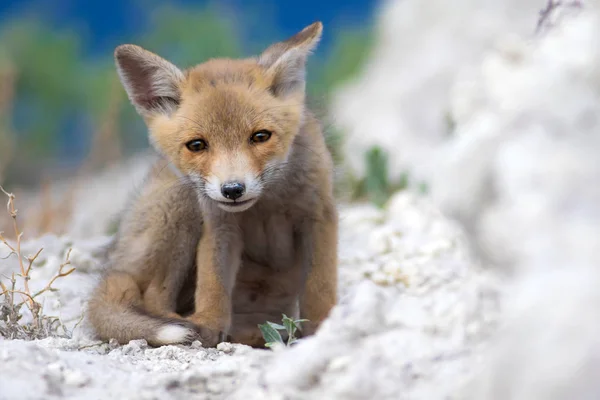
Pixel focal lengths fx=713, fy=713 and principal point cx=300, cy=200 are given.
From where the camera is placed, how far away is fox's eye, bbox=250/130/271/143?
3057 mm

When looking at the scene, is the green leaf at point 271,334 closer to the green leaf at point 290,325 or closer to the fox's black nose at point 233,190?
the green leaf at point 290,325

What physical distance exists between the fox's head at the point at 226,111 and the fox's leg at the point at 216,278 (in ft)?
0.60

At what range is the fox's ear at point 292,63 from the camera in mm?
3303

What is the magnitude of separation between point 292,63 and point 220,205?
31.3 inches

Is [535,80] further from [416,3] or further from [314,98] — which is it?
[416,3]

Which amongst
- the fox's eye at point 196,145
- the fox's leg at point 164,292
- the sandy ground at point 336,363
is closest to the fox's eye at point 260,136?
the fox's eye at point 196,145

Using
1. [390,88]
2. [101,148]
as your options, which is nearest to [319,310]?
[101,148]

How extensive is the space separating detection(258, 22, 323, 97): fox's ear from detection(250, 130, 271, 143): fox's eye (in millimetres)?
302

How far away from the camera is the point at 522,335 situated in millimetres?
1574

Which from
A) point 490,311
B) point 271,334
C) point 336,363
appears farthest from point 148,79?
point 490,311

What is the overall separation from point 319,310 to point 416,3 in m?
11.6

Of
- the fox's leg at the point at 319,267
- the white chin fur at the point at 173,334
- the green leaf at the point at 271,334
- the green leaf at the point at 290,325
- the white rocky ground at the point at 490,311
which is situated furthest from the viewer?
the fox's leg at the point at 319,267

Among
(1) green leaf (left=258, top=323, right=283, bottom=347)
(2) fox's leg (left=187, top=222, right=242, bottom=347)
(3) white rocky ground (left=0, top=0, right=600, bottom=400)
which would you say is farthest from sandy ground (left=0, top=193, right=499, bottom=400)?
(2) fox's leg (left=187, top=222, right=242, bottom=347)

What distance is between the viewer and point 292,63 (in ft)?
10.9
